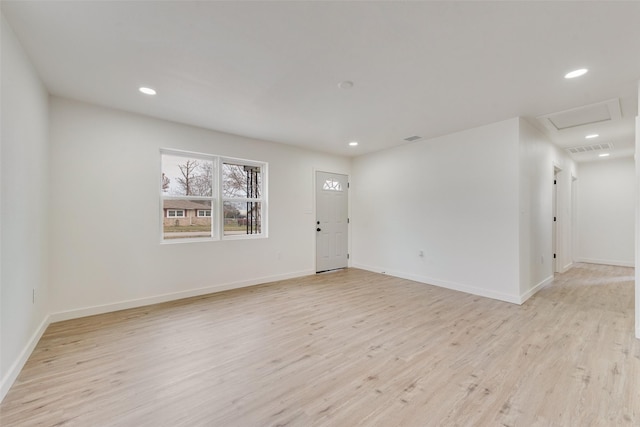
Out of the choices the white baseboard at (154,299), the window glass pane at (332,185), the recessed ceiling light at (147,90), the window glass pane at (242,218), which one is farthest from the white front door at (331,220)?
the recessed ceiling light at (147,90)

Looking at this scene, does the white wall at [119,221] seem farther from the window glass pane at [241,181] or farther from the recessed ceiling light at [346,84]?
the recessed ceiling light at [346,84]

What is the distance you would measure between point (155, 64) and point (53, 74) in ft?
3.54

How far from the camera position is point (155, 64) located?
2330 mm

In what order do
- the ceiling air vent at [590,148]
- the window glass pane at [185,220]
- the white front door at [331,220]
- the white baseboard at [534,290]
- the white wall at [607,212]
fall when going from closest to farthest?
the white baseboard at [534,290], the window glass pane at [185,220], the ceiling air vent at [590,148], the white front door at [331,220], the white wall at [607,212]

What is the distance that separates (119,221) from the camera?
333 centimetres

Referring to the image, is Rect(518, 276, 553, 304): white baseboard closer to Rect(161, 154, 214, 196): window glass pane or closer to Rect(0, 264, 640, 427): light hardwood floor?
Rect(0, 264, 640, 427): light hardwood floor

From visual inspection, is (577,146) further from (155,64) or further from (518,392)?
(155,64)

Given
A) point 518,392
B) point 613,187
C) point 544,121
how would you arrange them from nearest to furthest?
point 518,392, point 544,121, point 613,187

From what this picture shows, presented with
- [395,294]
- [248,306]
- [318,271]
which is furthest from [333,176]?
[248,306]

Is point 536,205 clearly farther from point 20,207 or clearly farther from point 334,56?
point 20,207

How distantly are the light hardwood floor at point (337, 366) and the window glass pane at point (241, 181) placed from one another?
5.86 feet

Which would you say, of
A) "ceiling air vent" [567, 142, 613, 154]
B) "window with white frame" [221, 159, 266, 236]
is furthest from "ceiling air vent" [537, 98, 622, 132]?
"window with white frame" [221, 159, 266, 236]

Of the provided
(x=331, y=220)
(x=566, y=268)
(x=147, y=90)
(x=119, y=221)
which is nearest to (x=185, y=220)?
(x=119, y=221)

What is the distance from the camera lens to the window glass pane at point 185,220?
3.78 metres
